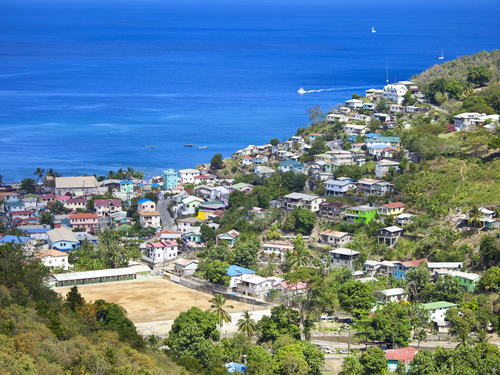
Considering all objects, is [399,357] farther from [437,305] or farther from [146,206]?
[146,206]

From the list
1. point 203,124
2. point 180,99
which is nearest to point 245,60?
point 180,99

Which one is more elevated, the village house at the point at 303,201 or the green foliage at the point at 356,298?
the village house at the point at 303,201

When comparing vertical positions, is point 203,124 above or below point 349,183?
above

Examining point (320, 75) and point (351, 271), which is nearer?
point (351, 271)

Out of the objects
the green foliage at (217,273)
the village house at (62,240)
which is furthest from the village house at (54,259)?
the green foliage at (217,273)

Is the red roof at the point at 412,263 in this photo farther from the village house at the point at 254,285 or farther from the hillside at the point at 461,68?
the hillside at the point at 461,68

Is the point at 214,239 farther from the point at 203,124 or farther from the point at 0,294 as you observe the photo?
the point at 203,124

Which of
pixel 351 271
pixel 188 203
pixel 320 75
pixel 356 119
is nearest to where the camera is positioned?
pixel 351 271

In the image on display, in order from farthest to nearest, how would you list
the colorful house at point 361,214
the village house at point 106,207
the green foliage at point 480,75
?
1. the green foliage at point 480,75
2. the village house at point 106,207
3. the colorful house at point 361,214
